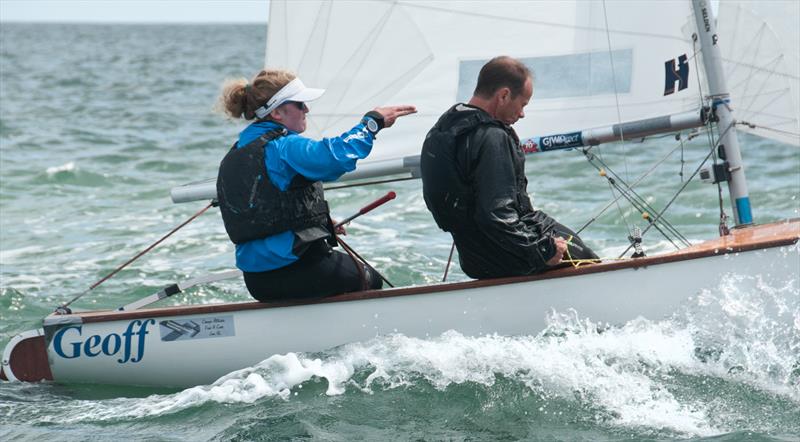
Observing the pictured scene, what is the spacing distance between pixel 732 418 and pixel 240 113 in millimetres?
1902

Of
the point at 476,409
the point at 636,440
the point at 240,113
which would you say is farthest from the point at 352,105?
the point at 636,440

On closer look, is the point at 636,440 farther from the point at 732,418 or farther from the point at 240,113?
the point at 240,113

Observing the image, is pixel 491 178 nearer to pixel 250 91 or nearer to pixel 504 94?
pixel 504 94

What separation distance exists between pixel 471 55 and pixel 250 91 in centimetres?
124

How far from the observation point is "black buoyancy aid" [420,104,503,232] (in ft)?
12.0

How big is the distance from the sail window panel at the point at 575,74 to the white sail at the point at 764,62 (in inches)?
21.3

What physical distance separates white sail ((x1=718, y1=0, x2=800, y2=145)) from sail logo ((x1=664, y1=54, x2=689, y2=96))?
422mm

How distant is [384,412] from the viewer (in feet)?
12.3

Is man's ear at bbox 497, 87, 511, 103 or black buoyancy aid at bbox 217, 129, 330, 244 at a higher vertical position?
man's ear at bbox 497, 87, 511, 103

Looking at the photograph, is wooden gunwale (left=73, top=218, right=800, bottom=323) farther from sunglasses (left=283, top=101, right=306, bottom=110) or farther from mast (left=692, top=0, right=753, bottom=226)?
sunglasses (left=283, top=101, right=306, bottom=110)

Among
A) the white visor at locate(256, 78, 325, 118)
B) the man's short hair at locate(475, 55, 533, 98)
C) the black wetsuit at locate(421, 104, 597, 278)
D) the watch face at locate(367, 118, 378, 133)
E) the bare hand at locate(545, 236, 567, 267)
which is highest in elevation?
the white visor at locate(256, 78, 325, 118)

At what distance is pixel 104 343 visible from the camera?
4.20 meters

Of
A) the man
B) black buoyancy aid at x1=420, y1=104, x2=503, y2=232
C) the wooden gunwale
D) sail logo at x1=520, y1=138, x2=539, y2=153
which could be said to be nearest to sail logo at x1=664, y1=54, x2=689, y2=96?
sail logo at x1=520, y1=138, x2=539, y2=153

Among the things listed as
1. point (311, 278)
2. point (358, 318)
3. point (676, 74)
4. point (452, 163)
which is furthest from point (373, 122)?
point (676, 74)
